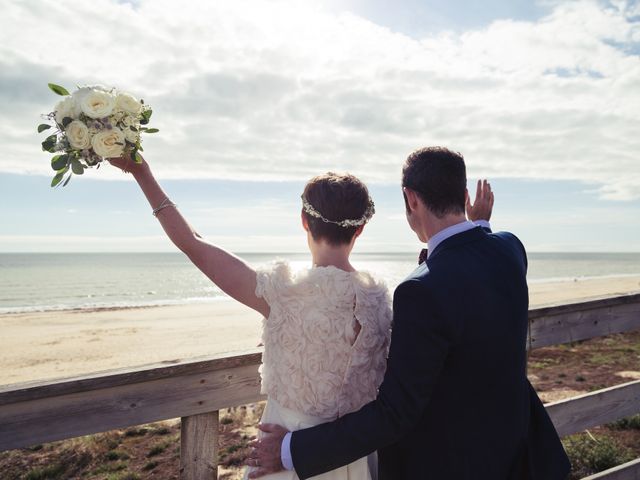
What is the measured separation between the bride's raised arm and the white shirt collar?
0.67 m

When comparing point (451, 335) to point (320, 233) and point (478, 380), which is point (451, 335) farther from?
point (320, 233)

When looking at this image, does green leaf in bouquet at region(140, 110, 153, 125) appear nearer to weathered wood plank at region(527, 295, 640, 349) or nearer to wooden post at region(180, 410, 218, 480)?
wooden post at region(180, 410, 218, 480)

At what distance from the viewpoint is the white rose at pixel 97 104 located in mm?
1930

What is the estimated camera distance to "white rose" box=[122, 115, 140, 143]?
76.9 inches

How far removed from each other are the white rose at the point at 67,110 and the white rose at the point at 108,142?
15 centimetres

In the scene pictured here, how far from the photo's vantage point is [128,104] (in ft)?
6.68

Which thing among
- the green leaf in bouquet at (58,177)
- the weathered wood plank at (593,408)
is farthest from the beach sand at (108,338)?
the green leaf in bouquet at (58,177)

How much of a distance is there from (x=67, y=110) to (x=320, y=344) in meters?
1.35

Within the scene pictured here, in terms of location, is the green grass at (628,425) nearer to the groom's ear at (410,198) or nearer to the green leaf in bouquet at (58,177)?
the groom's ear at (410,198)

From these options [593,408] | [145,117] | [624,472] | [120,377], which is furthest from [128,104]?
[624,472]

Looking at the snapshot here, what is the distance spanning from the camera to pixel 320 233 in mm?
2020

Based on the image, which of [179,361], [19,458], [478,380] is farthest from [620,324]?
[19,458]

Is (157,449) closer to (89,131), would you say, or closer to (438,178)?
(89,131)

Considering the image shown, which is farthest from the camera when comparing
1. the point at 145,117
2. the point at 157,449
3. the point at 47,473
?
the point at 157,449
